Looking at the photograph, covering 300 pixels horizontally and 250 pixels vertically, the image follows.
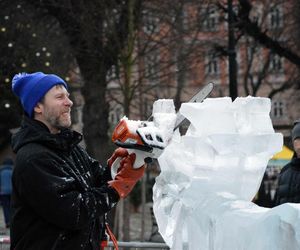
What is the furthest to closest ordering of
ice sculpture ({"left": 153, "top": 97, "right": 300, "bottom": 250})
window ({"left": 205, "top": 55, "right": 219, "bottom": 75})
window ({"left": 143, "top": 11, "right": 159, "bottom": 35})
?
window ({"left": 205, "top": 55, "right": 219, "bottom": 75})
window ({"left": 143, "top": 11, "right": 159, "bottom": 35})
ice sculpture ({"left": 153, "top": 97, "right": 300, "bottom": 250})

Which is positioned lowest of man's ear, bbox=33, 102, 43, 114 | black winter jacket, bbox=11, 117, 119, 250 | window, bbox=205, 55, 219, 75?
black winter jacket, bbox=11, 117, 119, 250

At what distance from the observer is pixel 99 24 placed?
10.2 m

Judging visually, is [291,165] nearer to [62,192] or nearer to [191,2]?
[62,192]

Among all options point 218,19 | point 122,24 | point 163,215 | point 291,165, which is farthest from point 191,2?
point 163,215

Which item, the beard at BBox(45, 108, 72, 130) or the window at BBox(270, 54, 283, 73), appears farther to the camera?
the window at BBox(270, 54, 283, 73)

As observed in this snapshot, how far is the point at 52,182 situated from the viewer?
2764 millimetres

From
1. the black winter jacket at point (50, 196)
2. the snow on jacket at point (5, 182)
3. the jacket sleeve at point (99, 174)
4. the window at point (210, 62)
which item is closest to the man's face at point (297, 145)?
the jacket sleeve at point (99, 174)

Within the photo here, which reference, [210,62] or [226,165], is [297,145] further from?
[210,62]

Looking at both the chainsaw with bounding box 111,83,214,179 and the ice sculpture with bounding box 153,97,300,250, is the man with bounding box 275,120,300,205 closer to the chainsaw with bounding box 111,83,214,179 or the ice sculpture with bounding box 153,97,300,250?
the chainsaw with bounding box 111,83,214,179

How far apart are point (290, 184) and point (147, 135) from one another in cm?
262

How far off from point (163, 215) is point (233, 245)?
66cm

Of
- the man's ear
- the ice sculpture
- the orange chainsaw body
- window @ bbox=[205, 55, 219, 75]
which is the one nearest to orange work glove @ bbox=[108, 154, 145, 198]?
the orange chainsaw body

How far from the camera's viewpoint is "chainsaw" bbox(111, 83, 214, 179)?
2836 millimetres

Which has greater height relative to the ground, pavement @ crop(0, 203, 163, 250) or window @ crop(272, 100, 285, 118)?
window @ crop(272, 100, 285, 118)
